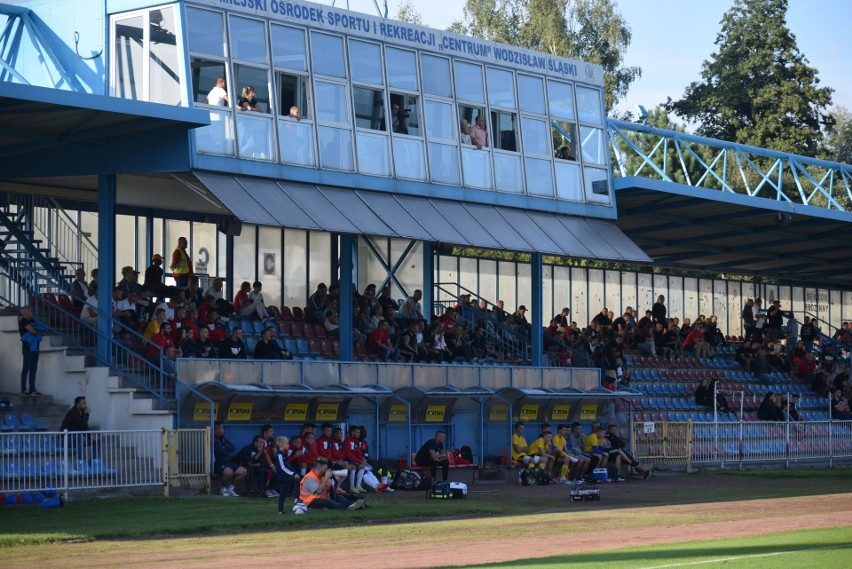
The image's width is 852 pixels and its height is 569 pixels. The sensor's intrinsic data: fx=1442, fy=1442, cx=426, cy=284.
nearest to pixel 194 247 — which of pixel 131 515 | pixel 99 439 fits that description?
pixel 99 439

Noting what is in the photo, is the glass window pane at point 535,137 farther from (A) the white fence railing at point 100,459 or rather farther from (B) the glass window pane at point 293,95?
(A) the white fence railing at point 100,459

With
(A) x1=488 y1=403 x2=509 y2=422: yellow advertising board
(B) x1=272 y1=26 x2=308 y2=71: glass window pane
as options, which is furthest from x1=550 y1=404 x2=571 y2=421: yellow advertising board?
(B) x1=272 y1=26 x2=308 y2=71: glass window pane

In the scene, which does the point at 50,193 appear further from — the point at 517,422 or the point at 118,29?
the point at 517,422

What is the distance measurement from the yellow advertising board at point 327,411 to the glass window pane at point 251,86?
19.5 ft

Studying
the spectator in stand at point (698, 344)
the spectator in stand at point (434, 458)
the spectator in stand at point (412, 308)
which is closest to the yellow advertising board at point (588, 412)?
the spectator in stand at point (412, 308)

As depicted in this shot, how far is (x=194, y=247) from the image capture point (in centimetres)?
A: 3344

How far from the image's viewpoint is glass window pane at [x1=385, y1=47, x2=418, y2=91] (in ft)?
101

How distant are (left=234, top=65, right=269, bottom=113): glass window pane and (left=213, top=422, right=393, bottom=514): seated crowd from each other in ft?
21.1

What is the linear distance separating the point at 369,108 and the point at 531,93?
5.52 meters

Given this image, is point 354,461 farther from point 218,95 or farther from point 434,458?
point 218,95

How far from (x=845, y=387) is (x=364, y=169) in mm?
18335

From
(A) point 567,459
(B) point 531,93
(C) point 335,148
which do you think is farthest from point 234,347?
(B) point 531,93

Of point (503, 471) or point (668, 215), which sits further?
point (668, 215)

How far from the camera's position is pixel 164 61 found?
27188mm
